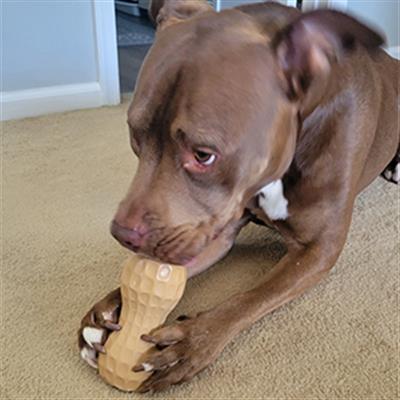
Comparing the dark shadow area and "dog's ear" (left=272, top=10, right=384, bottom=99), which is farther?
the dark shadow area

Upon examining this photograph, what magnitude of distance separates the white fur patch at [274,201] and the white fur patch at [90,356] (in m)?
0.49

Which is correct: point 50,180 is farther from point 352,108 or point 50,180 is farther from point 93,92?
point 352,108

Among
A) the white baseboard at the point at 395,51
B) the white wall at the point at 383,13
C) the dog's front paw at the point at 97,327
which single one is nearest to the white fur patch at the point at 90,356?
the dog's front paw at the point at 97,327

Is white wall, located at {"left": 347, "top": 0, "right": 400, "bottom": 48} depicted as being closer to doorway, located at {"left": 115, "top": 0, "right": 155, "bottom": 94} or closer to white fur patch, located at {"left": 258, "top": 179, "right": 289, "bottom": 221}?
doorway, located at {"left": 115, "top": 0, "right": 155, "bottom": 94}

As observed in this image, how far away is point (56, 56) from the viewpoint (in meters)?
2.62

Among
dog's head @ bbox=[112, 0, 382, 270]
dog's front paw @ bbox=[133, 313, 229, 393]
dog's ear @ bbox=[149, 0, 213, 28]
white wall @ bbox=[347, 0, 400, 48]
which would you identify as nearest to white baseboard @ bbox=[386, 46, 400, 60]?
white wall @ bbox=[347, 0, 400, 48]

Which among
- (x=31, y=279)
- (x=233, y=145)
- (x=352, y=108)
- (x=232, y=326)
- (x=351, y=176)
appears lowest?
(x=31, y=279)

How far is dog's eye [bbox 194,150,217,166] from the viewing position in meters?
1.00

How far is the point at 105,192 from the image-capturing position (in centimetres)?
191

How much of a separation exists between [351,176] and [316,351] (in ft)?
1.35

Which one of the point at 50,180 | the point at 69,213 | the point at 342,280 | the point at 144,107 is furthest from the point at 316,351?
the point at 50,180

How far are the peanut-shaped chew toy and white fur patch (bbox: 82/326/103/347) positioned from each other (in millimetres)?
27

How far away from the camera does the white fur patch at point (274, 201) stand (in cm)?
134

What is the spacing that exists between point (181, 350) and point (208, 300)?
0.91ft
